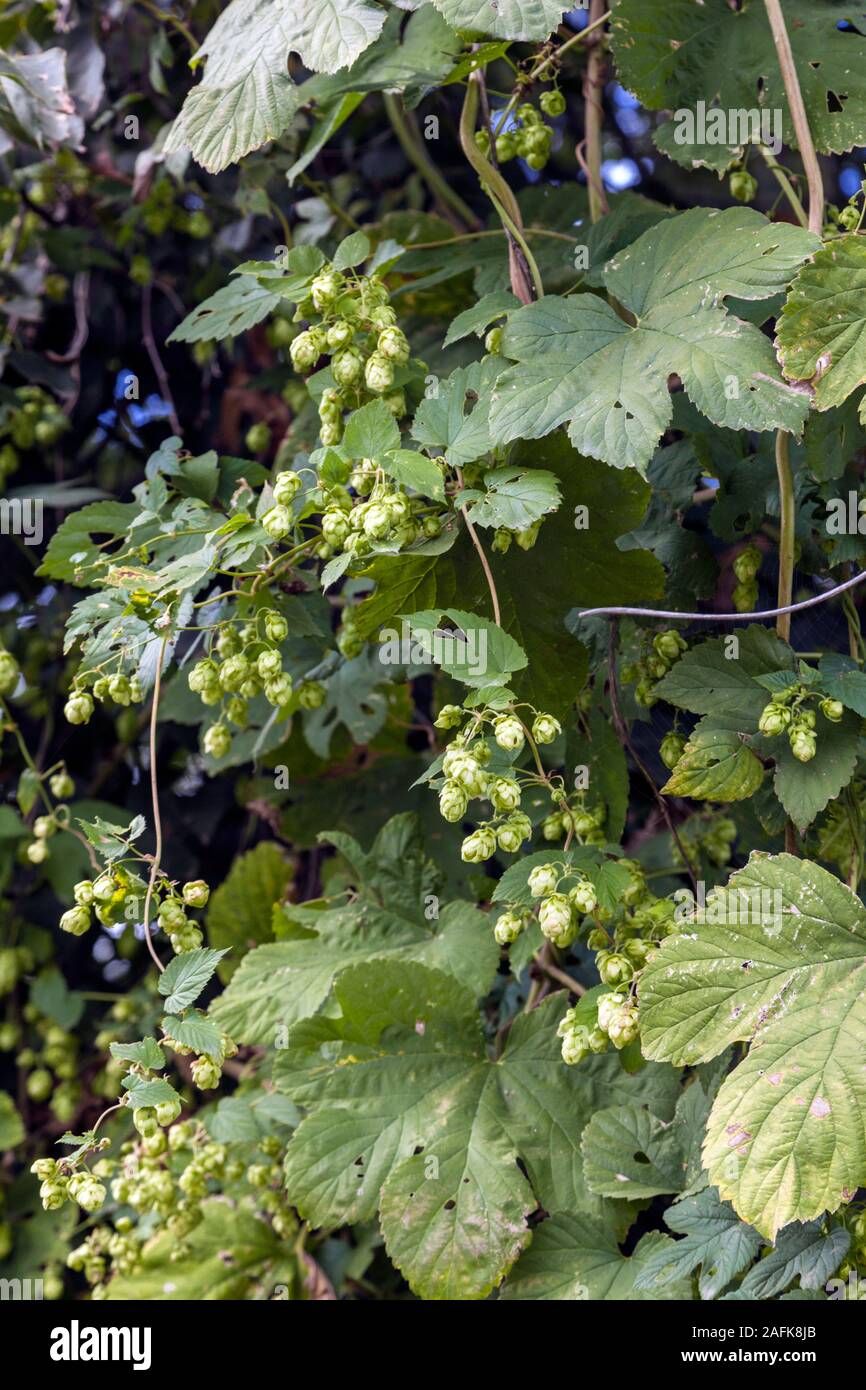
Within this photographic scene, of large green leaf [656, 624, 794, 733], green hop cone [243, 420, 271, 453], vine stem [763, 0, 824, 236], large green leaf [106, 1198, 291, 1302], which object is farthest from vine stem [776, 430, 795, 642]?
large green leaf [106, 1198, 291, 1302]

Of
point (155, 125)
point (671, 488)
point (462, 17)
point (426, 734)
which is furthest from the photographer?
point (155, 125)

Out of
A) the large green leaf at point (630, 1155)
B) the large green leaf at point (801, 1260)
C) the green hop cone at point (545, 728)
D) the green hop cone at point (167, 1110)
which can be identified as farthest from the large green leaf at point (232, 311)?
the large green leaf at point (801, 1260)

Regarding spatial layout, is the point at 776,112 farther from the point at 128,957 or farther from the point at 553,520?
the point at 128,957

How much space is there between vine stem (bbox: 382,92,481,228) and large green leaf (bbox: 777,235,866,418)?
2.59 feet

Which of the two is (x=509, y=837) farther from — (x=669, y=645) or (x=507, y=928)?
(x=669, y=645)

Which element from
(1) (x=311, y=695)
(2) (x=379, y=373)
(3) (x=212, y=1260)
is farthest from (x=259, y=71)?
(3) (x=212, y=1260)

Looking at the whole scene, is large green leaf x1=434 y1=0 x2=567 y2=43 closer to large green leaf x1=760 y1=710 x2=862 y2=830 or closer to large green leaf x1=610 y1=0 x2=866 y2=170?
large green leaf x1=610 y1=0 x2=866 y2=170

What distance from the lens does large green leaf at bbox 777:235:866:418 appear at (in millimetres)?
1077

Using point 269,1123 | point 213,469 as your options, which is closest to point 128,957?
point 269,1123

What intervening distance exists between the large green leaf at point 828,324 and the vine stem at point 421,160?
2.59ft

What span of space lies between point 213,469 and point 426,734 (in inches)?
26.8

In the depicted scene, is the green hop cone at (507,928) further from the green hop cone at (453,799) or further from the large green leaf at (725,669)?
the large green leaf at (725,669)

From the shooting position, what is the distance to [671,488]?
4.67 ft
